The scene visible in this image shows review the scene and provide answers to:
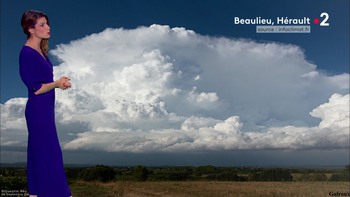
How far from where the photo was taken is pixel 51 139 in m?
4.31

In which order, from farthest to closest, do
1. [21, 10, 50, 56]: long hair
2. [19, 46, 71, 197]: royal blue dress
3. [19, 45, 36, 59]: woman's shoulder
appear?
[21, 10, 50, 56]: long hair, [19, 45, 36, 59]: woman's shoulder, [19, 46, 71, 197]: royal blue dress

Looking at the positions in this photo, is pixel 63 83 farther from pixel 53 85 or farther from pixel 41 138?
pixel 41 138

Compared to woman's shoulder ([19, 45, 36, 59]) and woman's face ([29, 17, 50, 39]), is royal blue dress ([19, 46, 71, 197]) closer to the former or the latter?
woman's shoulder ([19, 45, 36, 59])

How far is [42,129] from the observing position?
4.28 metres

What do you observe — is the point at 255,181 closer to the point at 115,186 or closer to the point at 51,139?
the point at 115,186

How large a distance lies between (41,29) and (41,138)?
1.28 meters

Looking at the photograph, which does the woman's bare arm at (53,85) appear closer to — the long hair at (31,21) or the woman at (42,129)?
the woman at (42,129)

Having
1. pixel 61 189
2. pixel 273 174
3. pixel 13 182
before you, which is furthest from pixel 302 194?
pixel 61 189

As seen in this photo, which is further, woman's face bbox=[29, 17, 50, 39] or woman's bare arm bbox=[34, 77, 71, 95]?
woman's face bbox=[29, 17, 50, 39]

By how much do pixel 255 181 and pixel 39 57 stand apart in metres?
45.3

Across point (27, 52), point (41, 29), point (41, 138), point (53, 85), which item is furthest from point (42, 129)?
point (41, 29)

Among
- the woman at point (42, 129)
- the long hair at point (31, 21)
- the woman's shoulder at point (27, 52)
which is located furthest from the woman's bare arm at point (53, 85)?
the long hair at point (31, 21)

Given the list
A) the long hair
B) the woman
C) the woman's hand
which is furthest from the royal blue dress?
the long hair

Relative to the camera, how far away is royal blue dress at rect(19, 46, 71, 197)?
4285 mm
